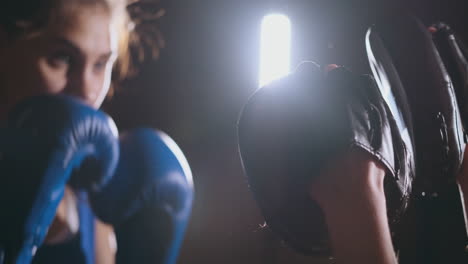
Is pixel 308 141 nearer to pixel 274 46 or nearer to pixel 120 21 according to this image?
pixel 120 21

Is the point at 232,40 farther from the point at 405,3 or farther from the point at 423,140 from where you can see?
the point at 423,140

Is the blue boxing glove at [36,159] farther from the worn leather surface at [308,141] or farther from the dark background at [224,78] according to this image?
the dark background at [224,78]

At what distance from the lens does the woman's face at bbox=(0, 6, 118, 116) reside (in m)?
0.80

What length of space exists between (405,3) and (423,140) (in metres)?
1.38

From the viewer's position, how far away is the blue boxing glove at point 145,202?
0.85m

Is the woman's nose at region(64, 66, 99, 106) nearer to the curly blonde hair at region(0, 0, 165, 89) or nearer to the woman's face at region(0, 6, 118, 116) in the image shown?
the woman's face at region(0, 6, 118, 116)

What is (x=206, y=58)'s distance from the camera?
1.79m

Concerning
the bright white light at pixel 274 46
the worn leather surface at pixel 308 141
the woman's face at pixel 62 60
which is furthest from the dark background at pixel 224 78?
the worn leather surface at pixel 308 141

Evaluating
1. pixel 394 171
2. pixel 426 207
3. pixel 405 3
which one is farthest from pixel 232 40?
pixel 394 171

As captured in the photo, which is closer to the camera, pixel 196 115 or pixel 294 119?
pixel 294 119

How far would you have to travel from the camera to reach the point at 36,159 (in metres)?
0.61

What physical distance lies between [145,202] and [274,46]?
1343 mm

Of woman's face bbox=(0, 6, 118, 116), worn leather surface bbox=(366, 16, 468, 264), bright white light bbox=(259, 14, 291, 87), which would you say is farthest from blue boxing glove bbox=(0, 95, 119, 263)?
bright white light bbox=(259, 14, 291, 87)

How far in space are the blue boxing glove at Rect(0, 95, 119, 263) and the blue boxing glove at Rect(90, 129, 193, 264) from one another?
0.18 m
